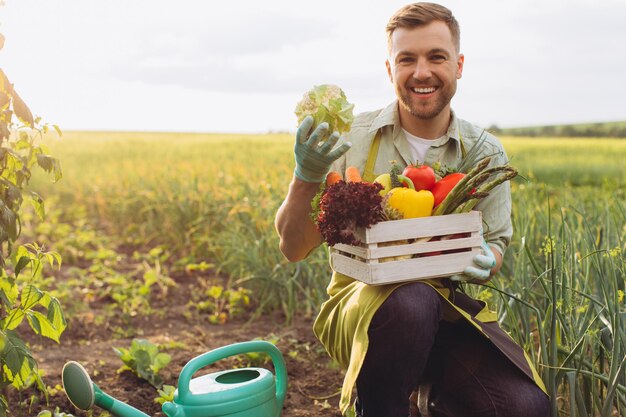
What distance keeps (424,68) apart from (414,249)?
64 cm

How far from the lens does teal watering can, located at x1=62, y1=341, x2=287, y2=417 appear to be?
5.68 feet

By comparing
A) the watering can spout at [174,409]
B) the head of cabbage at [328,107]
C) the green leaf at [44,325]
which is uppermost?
the head of cabbage at [328,107]

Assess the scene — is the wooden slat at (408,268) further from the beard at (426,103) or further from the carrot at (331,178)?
the beard at (426,103)

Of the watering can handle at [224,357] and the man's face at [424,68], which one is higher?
the man's face at [424,68]

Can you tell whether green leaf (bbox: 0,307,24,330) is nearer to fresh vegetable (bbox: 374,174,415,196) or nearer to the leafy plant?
the leafy plant

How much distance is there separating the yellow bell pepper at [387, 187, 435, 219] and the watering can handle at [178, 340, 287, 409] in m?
0.55

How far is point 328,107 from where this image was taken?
189 cm

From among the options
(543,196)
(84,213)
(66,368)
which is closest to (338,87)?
(66,368)

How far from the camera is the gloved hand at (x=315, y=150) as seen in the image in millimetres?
1868

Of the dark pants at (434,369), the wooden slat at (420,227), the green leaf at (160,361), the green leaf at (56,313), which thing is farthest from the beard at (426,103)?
the green leaf at (160,361)

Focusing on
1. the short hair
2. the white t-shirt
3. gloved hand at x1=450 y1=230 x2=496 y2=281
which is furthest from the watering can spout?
the short hair

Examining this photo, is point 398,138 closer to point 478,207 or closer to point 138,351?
point 478,207

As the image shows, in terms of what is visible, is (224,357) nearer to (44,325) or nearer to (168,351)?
(44,325)

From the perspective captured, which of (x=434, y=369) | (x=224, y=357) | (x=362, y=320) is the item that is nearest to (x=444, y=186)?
(x=362, y=320)
